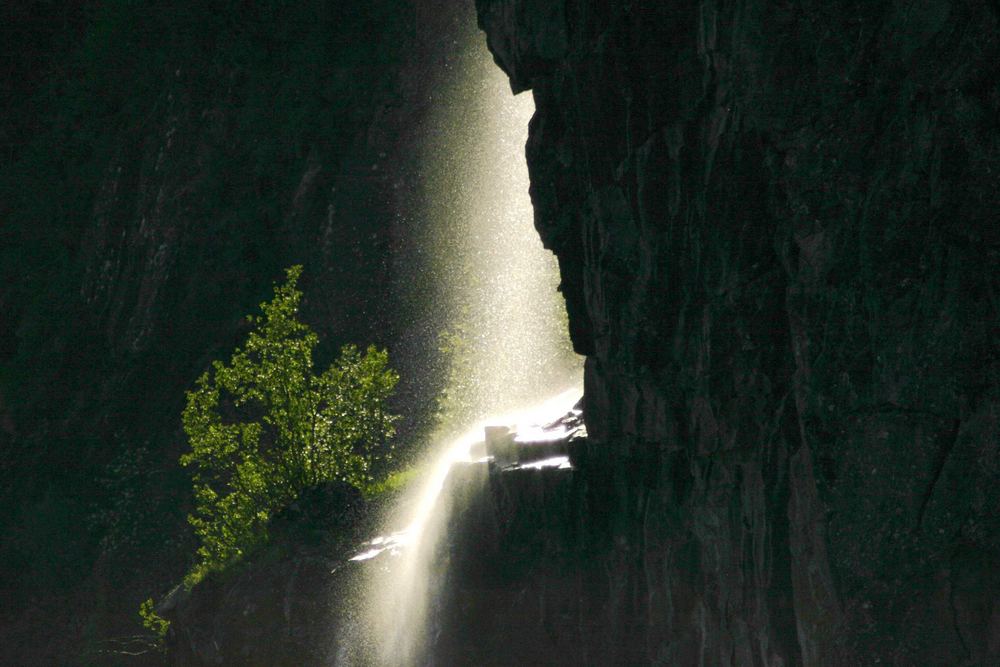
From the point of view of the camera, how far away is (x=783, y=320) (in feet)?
38.4

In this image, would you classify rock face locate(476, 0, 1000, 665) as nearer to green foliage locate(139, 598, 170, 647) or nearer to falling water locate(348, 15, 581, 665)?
falling water locate(348, 15, 581, 665)

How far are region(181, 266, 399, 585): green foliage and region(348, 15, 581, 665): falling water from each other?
163 centimetres

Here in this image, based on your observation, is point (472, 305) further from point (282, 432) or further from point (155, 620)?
point (155, 620)

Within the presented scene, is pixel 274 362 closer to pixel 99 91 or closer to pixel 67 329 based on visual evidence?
pixel 67 329

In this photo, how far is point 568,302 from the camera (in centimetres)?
1616

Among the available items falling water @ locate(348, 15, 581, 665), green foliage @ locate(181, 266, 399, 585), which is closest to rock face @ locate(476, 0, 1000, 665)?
falling water @ locate(348, 15, 581, 665)

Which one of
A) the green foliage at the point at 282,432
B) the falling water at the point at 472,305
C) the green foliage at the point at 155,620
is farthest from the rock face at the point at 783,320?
the green foliage at the point at 155,620

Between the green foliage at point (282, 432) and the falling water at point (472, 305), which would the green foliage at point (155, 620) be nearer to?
the green foliage at point (282, 432)

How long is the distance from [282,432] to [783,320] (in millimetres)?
12673

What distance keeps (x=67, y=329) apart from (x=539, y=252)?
16.3 meters

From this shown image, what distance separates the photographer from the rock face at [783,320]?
9.71m

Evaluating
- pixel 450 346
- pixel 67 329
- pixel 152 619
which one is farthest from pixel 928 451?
pixel 67 329

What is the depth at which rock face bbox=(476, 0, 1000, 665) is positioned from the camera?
9711mm

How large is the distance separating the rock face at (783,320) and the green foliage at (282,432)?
801 centimetres
